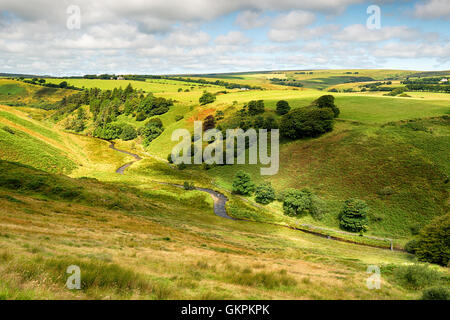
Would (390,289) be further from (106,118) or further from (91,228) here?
(106,118)

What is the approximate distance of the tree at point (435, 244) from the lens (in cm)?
2775

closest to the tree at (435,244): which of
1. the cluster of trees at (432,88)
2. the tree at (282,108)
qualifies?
the tree at (282,108)

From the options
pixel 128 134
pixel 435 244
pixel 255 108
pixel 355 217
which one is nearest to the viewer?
pixel 435 244

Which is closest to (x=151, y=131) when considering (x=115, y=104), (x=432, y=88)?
(x=115, y=104)

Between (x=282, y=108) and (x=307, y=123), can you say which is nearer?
(x=307, y=123)

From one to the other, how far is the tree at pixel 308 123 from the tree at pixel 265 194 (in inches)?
1064

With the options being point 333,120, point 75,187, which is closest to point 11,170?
point 75,187

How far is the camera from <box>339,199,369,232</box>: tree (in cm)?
4316

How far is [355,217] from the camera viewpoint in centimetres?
4406

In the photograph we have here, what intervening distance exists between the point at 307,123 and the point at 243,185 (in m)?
30.4

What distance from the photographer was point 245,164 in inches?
2906

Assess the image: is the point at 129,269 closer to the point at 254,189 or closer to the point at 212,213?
the point at 212,213

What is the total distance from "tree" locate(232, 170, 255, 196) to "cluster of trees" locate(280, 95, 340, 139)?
2541 centimetres

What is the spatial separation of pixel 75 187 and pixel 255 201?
1468 inches
